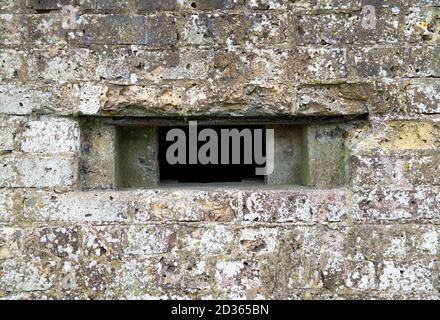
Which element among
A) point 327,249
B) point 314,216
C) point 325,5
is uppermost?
point 325,5

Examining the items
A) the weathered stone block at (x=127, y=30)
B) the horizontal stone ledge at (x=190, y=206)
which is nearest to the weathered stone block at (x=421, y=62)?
the horizontal stone ledge at (x=190, y=206)

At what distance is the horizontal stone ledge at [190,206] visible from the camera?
8.92ft

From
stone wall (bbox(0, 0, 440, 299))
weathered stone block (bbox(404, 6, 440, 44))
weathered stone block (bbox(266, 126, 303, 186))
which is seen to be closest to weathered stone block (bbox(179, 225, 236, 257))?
stone wall (bbox(0, 0, 440, 299))

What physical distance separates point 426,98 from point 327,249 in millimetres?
925

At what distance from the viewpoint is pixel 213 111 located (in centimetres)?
275

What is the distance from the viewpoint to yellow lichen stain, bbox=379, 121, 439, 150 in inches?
107

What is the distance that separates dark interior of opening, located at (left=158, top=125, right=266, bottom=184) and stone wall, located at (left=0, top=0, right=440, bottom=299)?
361mm

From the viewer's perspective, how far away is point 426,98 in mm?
2697

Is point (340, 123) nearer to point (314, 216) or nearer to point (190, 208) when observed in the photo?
point (314, 216)

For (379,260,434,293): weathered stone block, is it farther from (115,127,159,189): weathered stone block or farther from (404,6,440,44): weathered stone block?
(115,127,159,189): weathered stone block

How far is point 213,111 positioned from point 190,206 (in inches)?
20.0

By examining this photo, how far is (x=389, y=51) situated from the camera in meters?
2.70

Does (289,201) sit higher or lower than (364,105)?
lower

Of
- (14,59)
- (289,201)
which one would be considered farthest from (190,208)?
(14,59)
